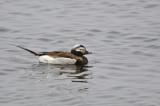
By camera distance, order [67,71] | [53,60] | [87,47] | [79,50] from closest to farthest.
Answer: [67,71] < [53,60] < [79,50] < [87,47]

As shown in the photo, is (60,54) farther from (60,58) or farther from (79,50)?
(79,50)

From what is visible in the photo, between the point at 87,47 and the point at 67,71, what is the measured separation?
11.2 ft

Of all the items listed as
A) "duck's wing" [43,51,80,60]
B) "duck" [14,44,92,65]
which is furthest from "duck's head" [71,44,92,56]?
"duck's wing" [43,51,80,60]

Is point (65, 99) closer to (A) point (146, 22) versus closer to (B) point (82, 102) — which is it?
(B) point (82, 102)

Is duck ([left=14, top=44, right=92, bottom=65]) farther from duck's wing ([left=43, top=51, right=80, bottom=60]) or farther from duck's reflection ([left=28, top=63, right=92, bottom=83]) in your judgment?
duck's reflection ([left=28, top=63, right=92, bottom=83])

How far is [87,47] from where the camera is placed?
786 inches

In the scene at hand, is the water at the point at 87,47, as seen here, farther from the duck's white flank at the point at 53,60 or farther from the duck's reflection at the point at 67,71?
the duck's white flank at the point at 53,60

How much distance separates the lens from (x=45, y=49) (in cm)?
1947

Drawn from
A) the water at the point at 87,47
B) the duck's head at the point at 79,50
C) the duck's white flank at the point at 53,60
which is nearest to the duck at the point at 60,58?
the duck's white flank at the point at 53,60

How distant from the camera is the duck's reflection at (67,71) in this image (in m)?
15.8

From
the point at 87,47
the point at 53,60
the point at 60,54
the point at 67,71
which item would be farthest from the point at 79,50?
the point at 67,71

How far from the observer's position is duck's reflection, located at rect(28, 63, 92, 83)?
15799 millimetres

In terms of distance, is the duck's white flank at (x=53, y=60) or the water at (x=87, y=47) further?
the duck's white flank at (x=53, y=60)

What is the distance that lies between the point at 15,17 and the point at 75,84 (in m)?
10.2
